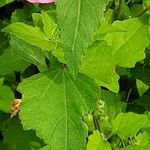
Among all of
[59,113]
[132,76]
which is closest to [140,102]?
[132,76]

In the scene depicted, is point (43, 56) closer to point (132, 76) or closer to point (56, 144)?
point (56, 144)

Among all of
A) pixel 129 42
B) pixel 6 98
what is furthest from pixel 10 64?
pixel 129 42

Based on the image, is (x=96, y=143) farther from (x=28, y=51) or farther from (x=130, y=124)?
(x=28, y=51)

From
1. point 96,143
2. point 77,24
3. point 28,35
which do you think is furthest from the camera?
point 96,143

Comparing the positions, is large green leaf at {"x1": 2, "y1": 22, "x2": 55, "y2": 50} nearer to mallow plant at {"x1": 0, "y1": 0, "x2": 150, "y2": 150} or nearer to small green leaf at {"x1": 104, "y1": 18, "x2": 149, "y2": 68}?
mallow plant at {"x1": 0, "y1": 0, "x2": 150, "y2": 150}

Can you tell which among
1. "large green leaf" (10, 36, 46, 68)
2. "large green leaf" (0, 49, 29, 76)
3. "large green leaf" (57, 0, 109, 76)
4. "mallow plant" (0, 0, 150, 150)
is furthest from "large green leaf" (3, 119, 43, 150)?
"large green leaf" (57, 0, 109, 76)

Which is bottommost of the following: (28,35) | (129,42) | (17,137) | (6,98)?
(17,137)
